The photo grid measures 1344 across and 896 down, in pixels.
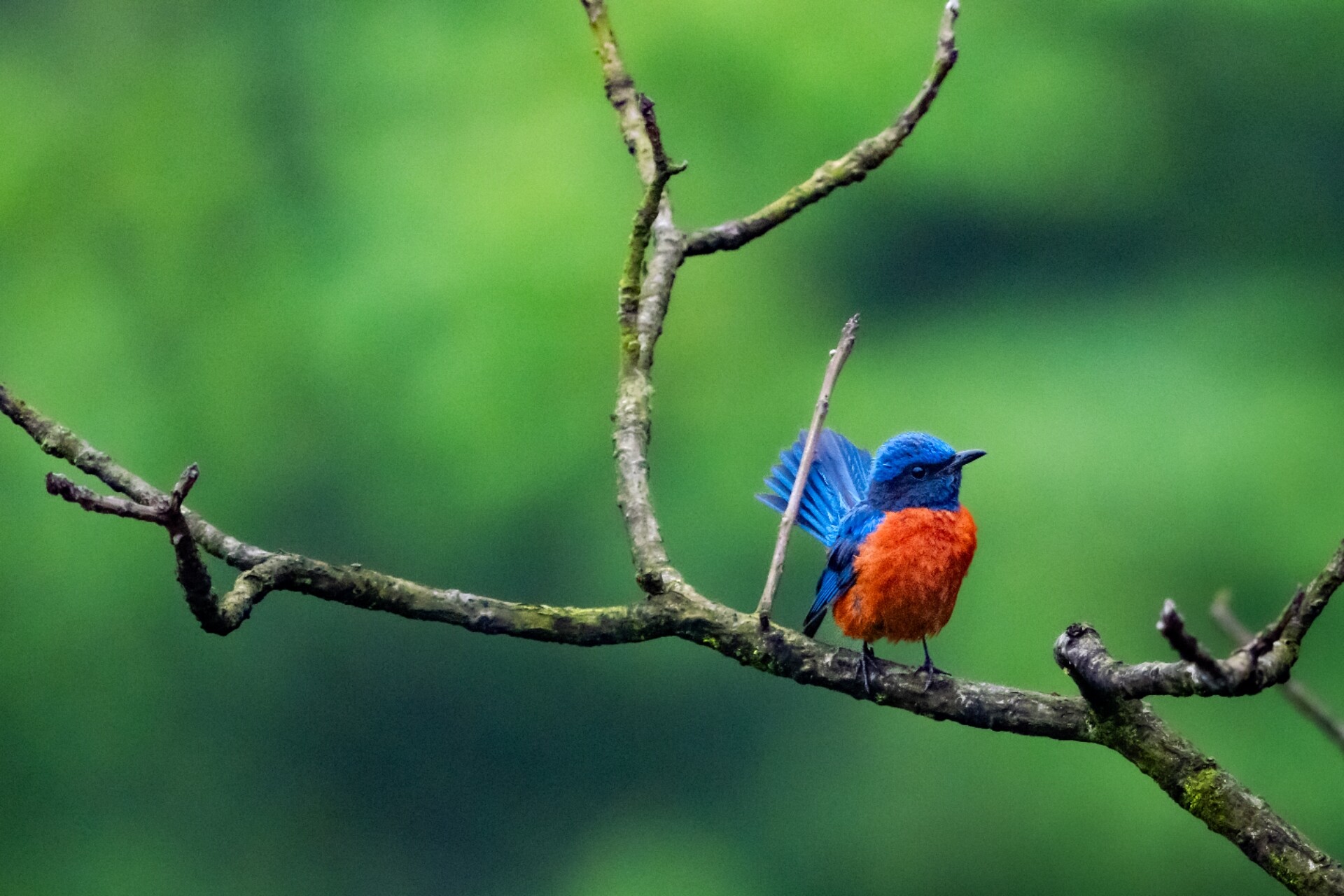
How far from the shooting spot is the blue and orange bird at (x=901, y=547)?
2.13 meters

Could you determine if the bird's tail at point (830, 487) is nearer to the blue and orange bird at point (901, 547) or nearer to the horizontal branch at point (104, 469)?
the blue and orange bird at point (901, 547)

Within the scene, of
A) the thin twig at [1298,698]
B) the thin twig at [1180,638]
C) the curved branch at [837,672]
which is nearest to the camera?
the thin twig at [1180,638]

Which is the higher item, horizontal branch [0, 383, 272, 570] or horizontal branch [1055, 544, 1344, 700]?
horizontal branch [0, 383, 272, 570]

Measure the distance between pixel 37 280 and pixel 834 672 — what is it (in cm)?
361

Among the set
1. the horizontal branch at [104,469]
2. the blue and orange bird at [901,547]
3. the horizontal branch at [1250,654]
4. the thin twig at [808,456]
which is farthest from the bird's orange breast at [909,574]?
the horizontal branch at [104,469]

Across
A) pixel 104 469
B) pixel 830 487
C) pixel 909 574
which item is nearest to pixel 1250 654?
pixel 104 469

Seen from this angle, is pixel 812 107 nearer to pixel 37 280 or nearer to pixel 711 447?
pixel 711 447

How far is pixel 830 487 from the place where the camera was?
94.7 inches

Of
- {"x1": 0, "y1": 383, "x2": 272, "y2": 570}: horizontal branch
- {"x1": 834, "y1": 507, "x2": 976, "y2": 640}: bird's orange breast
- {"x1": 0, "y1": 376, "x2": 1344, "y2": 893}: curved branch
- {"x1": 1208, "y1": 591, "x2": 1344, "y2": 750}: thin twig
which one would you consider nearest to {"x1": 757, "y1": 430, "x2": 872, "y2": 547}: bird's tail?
{"x1": 834, "y1": 507, "x2": 976, "y2": 640}: bird's orange breast

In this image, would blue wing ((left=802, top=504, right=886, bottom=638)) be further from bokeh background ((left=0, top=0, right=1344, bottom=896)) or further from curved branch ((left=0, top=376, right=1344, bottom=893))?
bokeh background ((left=0, top=0, right=1344, bottom=896))

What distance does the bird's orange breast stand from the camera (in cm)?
212

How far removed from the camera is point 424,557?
4191mm

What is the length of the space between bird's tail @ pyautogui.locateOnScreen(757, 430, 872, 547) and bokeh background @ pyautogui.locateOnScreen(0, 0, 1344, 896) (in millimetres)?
1618

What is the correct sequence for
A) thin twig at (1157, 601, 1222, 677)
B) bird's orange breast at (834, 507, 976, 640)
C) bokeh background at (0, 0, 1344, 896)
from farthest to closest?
1. bokeh background at (0, 0, 1344, 896)
2. bird's orange breast at (834, 507, 976, 640)
3. thin twig at (1157, 601, 1222, 677)
